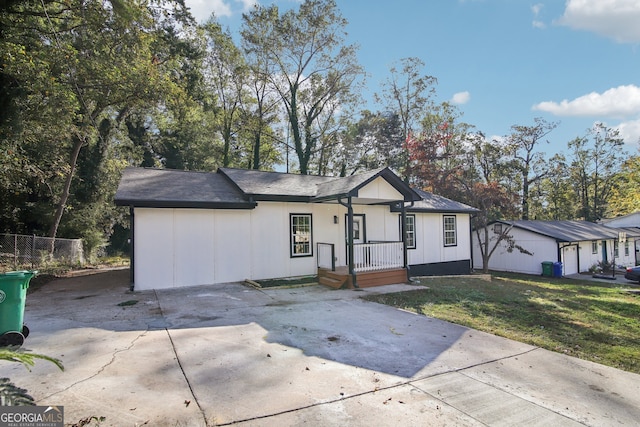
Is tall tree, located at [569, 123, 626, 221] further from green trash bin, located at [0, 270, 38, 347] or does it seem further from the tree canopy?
green trash bin, located at [0, 270, 38, 347]

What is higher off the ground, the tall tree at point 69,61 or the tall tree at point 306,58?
the tall tree at point 306,58

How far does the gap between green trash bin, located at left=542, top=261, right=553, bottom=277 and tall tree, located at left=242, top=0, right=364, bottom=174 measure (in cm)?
1744

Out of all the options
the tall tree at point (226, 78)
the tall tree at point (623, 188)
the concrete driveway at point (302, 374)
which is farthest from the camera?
the tall tree at point (623, 188)

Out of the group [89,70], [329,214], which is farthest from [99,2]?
[329,214]

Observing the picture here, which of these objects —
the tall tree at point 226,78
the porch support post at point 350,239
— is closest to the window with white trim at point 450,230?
the porch support post at point 350,239

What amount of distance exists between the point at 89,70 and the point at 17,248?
324 inches

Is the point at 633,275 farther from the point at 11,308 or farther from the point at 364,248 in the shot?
the point at 11,308

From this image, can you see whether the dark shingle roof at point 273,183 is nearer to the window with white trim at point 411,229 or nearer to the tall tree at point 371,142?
the window with white trim at point 411,229

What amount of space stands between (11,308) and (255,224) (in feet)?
22.0

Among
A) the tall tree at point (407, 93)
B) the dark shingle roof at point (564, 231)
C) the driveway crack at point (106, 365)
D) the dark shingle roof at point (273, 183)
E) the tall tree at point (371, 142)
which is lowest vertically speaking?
the driveway crack at point (106, 365)

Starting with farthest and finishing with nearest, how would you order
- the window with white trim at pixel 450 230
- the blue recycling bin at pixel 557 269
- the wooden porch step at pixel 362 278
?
the blue recycling bin at pixel 557 269 → the window with white trim at pixel 450 230 → the wooden porch step at pixel 362 278

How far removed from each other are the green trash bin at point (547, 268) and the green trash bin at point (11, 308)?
23.3 meters

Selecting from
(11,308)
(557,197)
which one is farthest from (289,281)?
(557,197)

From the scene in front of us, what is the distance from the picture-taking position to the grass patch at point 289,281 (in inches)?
404
